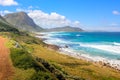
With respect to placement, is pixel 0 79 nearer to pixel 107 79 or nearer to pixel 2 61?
pixel 2 61

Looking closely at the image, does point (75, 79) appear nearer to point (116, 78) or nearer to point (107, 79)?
point (107, 79)

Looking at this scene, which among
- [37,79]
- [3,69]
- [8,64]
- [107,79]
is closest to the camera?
[37,79]

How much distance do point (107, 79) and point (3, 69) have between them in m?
20.7

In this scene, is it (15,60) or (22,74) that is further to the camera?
(15,60)

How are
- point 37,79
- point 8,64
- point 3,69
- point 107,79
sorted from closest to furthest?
point 37,79, point 3,69, point 8,64, point 107,79

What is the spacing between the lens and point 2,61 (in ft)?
90.4

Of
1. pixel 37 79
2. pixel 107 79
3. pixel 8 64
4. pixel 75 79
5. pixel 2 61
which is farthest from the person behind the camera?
pixel 107 79

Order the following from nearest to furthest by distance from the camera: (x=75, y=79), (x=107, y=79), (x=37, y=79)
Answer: (x=37, y=79), (x=75, y=79), (x=107, y=79)

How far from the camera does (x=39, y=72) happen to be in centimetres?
2242

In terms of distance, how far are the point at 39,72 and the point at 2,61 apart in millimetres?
6917

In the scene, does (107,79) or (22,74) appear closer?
(22,74)

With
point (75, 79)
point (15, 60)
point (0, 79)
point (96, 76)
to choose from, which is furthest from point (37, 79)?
point (96, 76)

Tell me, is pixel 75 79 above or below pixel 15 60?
below

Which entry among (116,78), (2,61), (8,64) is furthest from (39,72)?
(116,78)
